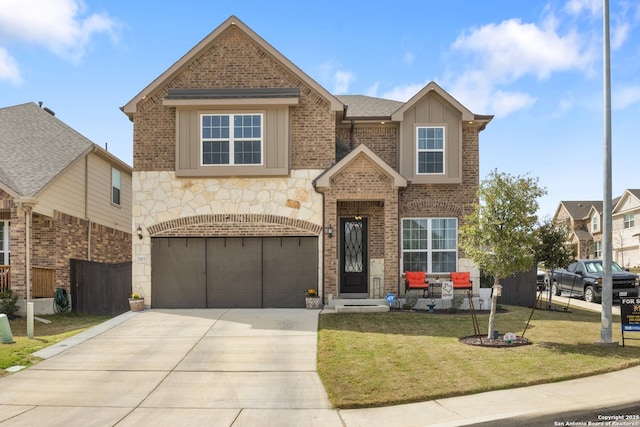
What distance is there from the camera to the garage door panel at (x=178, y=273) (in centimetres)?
1752

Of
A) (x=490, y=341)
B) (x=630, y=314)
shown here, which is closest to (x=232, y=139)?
(x=490, y=341)

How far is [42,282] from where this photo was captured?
1881 centimetres

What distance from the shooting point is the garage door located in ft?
57.3

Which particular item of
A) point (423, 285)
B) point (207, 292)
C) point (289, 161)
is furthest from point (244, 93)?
point (423, 285)

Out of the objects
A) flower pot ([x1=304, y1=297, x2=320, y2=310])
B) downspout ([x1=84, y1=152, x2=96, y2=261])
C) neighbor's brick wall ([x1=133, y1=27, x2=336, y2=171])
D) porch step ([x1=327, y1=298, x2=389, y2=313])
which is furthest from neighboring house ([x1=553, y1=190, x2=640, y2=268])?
downspout ([x1=84, y1=152, x2=96, y2=261])

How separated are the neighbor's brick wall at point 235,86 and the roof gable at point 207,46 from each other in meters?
0.14

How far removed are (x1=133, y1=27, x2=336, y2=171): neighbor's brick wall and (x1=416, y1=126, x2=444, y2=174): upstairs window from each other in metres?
2.79

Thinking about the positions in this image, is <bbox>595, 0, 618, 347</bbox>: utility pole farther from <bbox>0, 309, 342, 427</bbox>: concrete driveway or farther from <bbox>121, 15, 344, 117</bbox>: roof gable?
<bbox>121, 15, 344, 117</bbox>: roof gable

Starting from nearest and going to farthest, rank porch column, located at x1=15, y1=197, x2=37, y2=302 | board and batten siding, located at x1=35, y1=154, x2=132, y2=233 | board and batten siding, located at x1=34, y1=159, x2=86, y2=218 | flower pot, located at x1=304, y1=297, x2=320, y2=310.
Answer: flower pot, located at x1=304, y1=297, x2=320, y2=310
porch column, located at x1=15, y1=197, x2=37, y2=302
board and batten siding, located at x1=34, y1=159, x2=86, y2=218
board and batten siding, located at x1=35, y1=154, x2=132, y2=233

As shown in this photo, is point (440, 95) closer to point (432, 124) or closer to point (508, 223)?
point (432, 124)

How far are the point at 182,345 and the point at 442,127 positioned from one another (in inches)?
405

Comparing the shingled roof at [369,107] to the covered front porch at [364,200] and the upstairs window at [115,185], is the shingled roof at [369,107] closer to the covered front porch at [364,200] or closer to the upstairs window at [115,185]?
the covered front porch at [364,200]

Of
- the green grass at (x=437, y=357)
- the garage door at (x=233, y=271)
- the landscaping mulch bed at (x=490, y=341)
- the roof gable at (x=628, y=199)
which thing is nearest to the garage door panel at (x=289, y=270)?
the garage door at (x=233, y=271)

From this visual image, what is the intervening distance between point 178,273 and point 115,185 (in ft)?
27.4
